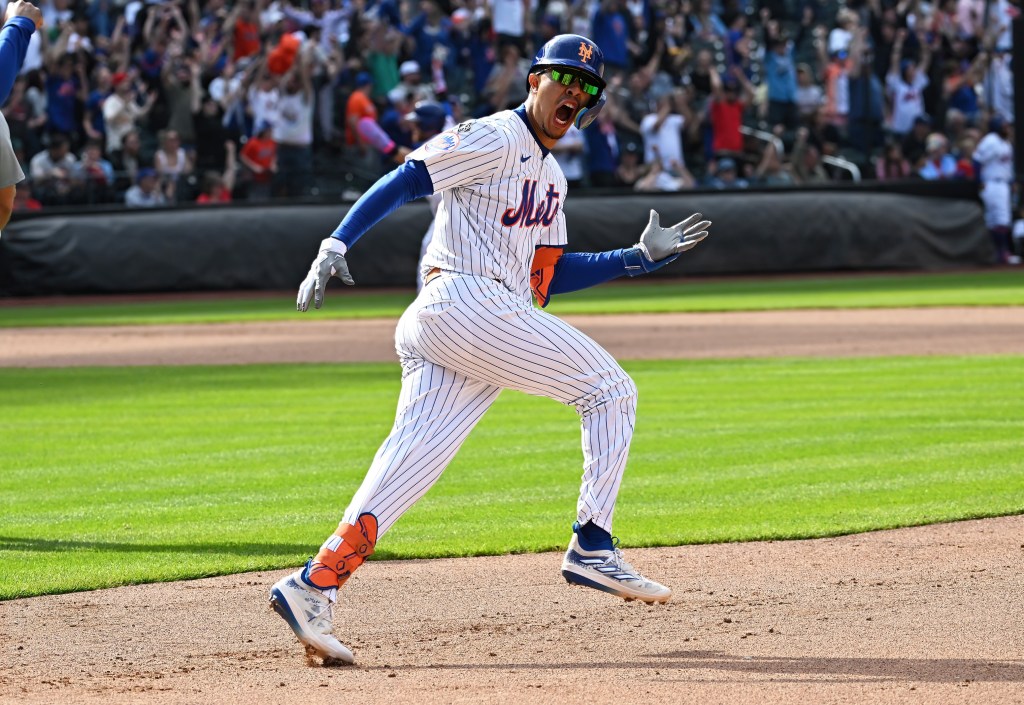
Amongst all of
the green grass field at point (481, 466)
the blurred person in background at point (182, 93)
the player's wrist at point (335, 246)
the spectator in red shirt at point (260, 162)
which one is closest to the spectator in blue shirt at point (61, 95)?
the blurred person in background at point (182, 93)

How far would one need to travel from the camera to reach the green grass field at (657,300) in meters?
19.3

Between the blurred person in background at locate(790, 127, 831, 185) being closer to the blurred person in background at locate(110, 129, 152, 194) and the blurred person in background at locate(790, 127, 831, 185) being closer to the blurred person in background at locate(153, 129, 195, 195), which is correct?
the blurred person in background at locate(153, 129, 195, 195)

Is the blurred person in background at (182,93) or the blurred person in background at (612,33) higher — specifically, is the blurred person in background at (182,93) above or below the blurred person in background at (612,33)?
below

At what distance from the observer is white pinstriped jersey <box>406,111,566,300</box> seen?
15.5 feet

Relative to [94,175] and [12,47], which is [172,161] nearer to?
[94,175]

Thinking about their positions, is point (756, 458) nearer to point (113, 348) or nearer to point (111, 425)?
point (111, 425)

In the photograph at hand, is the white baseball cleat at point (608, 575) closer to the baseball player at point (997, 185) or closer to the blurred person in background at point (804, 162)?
the blurred person in background at point (804, 162)

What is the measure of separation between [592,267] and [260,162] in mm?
18412

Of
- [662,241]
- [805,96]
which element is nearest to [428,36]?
[805,96]

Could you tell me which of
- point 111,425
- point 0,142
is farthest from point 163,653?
point 111,425

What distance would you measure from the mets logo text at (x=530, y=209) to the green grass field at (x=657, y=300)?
46.6 feet

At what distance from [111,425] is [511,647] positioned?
21.4ft

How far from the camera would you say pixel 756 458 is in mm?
8656

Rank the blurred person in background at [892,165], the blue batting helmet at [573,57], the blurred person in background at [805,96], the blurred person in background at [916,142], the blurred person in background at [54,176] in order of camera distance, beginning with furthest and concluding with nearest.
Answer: the blurred person in background at [916,142]
the blurred person in background at [805,96]
the blurred person in background at [892,165]
the blurred person in background at [54,176]
the blue batting helmet at [573,57]
